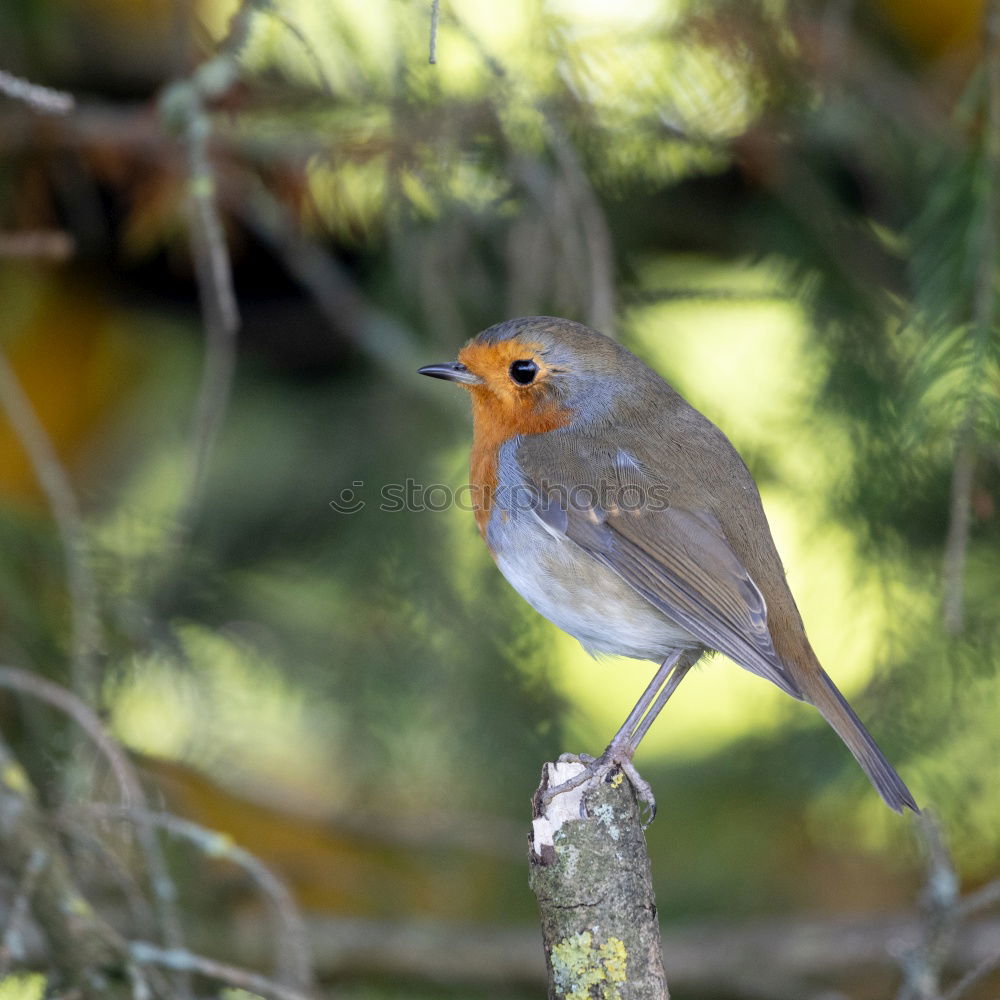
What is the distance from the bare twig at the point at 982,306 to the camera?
2.34 m

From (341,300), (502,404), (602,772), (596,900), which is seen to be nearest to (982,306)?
(502,404)

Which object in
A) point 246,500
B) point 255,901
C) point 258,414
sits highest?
point 258,414

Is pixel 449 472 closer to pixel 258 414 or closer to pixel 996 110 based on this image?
pixel 258 414

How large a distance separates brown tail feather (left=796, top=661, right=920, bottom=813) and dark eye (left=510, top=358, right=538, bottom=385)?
937 millimetres

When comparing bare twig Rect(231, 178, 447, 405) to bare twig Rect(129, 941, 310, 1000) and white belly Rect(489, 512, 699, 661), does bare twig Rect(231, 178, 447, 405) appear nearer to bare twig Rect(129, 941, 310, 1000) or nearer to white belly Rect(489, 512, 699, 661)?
white belly Rect(489, 512, 699, 661)

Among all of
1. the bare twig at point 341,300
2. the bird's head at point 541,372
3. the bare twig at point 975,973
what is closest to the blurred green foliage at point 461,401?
the bare twig at point 341,300

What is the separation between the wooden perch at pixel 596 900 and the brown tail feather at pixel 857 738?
0.55m

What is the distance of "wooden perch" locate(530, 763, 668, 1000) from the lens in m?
1.95

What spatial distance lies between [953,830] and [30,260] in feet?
9.70

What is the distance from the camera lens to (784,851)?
382 cm

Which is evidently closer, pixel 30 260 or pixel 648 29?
pixel 648 29

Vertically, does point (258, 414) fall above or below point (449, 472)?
above

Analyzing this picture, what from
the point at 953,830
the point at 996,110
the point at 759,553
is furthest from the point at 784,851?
the point at 996,110

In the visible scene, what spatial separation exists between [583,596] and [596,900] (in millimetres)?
877
